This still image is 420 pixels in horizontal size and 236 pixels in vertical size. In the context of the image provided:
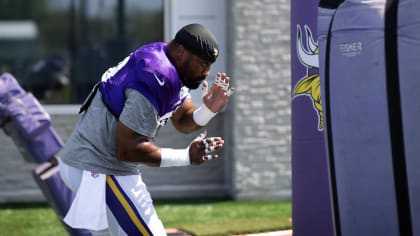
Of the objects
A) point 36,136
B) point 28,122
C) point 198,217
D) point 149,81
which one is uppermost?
point 149,81

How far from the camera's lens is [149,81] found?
4.73 metres

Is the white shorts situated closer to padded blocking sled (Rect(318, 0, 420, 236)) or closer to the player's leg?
the player's leg

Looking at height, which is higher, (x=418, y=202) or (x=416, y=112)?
(x=416, y=112)

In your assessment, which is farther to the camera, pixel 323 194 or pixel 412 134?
pixel 323 194

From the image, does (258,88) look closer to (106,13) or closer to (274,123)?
(274,123)

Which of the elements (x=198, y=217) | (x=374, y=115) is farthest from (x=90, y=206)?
(x=198, y=217)

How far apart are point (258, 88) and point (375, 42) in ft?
21.0

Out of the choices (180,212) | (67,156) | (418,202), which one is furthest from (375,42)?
(180,212)

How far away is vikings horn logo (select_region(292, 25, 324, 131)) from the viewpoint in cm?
620

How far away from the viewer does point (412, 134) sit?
3.87m

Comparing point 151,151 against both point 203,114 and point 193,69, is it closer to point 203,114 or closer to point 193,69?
point 193,69

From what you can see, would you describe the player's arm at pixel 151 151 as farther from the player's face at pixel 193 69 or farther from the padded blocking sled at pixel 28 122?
the padded blocking sled at pixel 28 122

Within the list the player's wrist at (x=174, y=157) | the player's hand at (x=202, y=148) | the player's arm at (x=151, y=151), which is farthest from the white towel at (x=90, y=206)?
the player's hand at (x=202, y=148)

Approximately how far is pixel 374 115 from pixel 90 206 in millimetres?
1680
